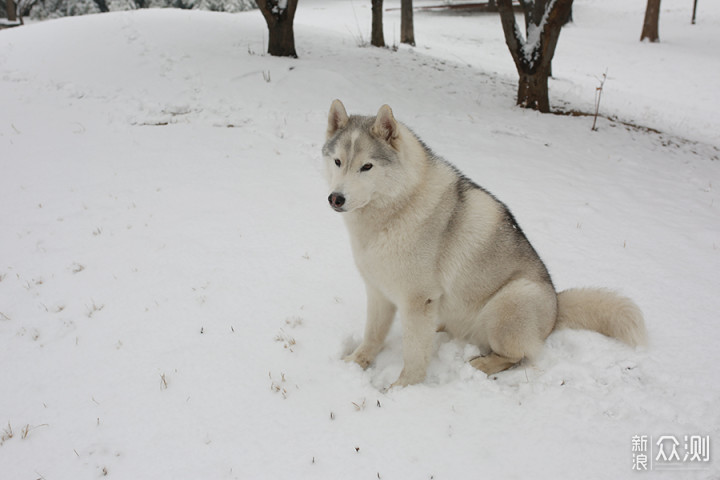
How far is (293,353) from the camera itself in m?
3.68

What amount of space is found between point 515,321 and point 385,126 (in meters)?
1.85

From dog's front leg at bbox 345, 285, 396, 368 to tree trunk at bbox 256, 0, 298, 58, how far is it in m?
10.5

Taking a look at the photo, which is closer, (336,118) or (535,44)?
(336,118)

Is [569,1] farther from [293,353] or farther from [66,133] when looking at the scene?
[66,133]

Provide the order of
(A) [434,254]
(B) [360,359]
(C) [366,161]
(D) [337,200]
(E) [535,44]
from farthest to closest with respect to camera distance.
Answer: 1. (E) [535,44]
2. (B) [360,359]
3. (A) [434,254]
4. (C) [366,161]
5. (D) [337,200]

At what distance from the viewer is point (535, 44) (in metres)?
10.1

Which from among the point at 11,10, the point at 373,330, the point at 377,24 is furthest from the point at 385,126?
the point at 11,10

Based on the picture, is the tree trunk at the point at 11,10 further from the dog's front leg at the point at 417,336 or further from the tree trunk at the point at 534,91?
the dog's front leg at the point at 417,336

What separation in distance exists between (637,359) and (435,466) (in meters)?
1.94

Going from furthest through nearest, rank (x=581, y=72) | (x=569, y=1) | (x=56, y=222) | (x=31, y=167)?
(x=581, y=72)
(x=569, y=1)
(x=31, y=167)
(x=56, y=222)

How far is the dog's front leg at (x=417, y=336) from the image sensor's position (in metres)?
3.16

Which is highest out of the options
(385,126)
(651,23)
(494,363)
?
(651,23)

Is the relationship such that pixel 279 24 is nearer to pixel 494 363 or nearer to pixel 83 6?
pixel 494 363

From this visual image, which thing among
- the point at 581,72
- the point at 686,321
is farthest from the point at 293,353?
the point at 581,72
